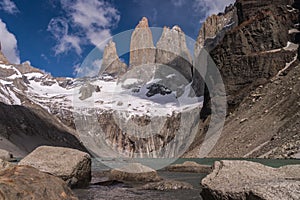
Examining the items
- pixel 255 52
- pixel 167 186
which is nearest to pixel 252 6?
pixel 255 52

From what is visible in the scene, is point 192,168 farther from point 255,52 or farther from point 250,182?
point 255,52

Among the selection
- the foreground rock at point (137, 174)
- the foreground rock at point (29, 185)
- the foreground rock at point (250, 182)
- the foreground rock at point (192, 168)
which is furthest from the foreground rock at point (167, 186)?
the foreground rock at point (192, 168)

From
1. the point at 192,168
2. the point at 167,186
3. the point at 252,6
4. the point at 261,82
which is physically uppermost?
the point at 252,6

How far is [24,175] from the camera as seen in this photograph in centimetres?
750

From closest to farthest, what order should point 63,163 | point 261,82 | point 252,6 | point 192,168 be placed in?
point 63,163
point 192,168
point 261,82
point 252,6

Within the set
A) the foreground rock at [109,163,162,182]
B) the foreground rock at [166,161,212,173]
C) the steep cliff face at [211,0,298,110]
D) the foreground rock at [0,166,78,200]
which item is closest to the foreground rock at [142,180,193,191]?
the foreground rock at [109,163,162,182]

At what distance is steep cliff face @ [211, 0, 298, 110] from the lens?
338 feet

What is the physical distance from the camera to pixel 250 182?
1045cm

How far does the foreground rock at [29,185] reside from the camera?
6.53 metres

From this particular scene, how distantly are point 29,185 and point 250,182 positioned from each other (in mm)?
6650

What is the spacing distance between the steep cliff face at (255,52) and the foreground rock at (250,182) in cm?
9009

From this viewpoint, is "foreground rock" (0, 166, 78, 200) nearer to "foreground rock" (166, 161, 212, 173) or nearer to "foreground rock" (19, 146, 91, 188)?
"foreground rock" (19, 146, 91, 188)

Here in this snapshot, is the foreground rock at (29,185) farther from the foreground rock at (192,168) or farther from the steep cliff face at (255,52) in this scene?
the steep cliff face at (255,52)

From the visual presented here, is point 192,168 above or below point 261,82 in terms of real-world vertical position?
below
